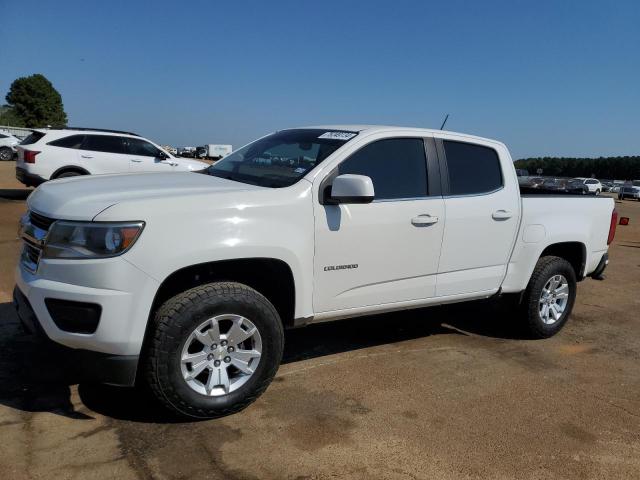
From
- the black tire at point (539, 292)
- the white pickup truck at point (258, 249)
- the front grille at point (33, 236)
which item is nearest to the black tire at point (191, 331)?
the white pickup truck at point (258, 249)

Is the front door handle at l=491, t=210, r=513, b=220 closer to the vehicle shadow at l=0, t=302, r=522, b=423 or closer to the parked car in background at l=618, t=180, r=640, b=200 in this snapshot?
the vehicle shadow at l=0, t=302, r=522, b=423

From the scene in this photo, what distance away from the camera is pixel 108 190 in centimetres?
323

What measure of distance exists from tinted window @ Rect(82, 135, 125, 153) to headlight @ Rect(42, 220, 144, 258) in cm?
1004

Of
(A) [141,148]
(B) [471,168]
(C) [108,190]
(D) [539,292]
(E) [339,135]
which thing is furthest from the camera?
(A) [141,148]

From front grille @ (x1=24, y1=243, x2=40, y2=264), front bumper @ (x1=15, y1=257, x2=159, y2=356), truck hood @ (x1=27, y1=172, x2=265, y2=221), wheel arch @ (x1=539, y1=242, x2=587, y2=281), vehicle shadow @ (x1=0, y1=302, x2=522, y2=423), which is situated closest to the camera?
front bumper @ (x1=15, y1=257, x2=159, y2=356)

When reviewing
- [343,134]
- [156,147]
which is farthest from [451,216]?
[156,147]

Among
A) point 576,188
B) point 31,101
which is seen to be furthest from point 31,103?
point 576,188

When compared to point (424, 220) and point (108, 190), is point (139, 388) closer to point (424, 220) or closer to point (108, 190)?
point (108, 190)

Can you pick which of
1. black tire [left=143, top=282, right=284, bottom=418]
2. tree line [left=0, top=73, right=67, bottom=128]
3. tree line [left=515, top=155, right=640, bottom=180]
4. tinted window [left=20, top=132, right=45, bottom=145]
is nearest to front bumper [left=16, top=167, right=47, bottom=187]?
tinted window [left=20, top=132, right=45, bottom=145]

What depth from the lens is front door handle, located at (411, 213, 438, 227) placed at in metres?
4.00

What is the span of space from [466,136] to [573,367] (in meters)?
2.12

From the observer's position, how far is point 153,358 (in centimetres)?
302

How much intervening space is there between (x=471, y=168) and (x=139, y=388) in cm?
305

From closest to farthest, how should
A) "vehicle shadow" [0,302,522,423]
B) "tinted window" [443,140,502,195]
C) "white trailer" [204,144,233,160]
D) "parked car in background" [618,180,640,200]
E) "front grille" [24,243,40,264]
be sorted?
1. "front grille" [24,243,40,264]
2. "vehicle shadow" [0,302,522,423]
3. "tinted window" [443,140,502,195]
4. "parked car in background" [618,180,640,200]
5. "white trailer" [204,144,233,160]
